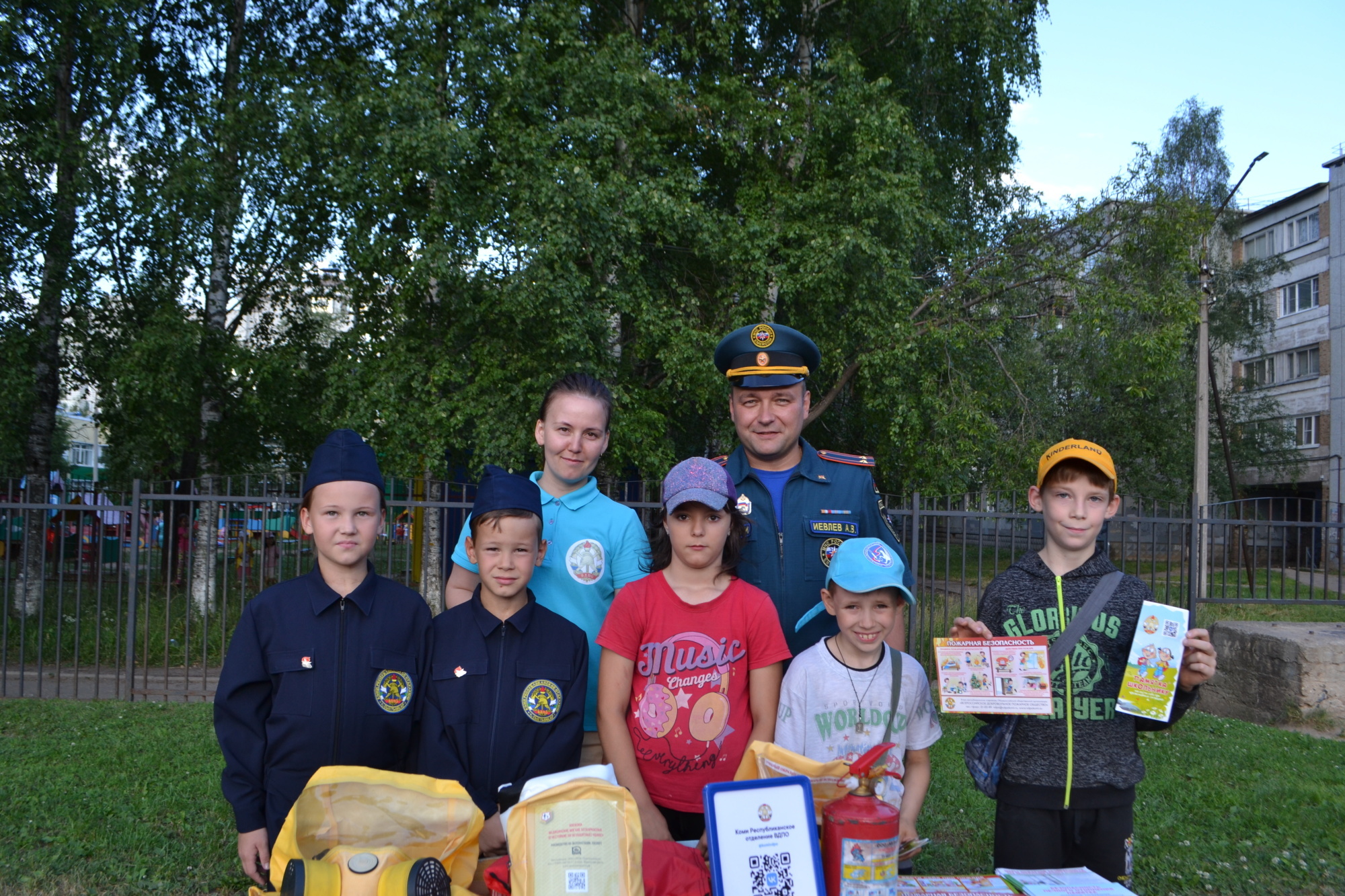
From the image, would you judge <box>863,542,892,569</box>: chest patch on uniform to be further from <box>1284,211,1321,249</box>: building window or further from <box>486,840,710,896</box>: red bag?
<box>1284,211,1321,249</box>: building window

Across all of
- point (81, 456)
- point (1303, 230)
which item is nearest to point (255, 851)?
point (1303, 230)

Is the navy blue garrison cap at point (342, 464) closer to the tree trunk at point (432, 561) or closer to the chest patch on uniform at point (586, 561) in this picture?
the chest patch on uniform at point (586, 561)

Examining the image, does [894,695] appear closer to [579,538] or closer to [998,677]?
[998,677]

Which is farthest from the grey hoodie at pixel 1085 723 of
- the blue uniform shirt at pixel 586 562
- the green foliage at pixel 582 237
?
the green foliage at pixel 582 237

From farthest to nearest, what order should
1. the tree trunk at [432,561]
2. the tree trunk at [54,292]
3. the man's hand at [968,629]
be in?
the tree trunk at [54,292], the tree trunk at [432,561], the man's hand at [968,629]

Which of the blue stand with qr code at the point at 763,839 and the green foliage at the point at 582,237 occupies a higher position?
the green foliage at the point at 582,237

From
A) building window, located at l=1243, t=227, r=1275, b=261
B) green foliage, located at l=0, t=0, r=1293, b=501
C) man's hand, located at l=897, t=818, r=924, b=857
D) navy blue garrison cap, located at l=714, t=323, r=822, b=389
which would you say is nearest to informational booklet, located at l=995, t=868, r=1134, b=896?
man's hand, located at l=897, t=818, r=924, b=857

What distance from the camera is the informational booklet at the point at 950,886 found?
210cm

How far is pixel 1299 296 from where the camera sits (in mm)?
34062

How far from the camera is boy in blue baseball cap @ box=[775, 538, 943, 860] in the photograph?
8.21 ft

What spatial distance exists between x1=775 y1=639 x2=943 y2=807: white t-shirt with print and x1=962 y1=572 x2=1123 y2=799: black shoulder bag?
0.63ft

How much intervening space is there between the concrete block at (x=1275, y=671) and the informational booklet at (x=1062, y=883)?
6.61 metres

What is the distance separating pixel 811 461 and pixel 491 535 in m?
1.14

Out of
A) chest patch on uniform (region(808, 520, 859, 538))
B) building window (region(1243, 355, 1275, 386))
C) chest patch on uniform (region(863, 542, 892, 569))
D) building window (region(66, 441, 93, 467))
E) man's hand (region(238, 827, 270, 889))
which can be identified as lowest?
man's hand (region(238, 827, 270, 889))
